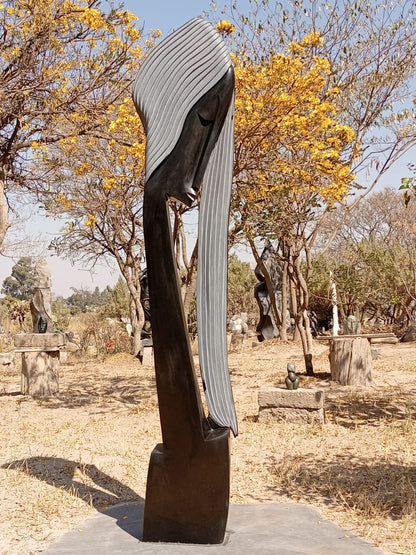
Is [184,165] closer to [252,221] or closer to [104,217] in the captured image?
[252,221]

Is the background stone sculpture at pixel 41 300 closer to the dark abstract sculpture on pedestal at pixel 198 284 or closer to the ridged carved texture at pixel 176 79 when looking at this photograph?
the dark abstract sculpture on pedestal at pixel 198 284

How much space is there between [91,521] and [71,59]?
17.6ft

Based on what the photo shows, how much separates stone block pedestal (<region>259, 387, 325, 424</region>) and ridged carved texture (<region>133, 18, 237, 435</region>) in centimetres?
355

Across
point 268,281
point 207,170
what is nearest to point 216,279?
point 207,170

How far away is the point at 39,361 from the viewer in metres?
9.58

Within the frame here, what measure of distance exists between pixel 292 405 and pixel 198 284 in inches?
153

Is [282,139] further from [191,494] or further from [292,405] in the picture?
[191,494]

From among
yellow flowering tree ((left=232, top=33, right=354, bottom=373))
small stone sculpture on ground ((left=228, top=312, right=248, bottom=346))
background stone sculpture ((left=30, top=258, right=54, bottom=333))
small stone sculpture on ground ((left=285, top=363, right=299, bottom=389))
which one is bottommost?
small stone sculpture on ground ((left=285, top=363, right=299, bottom=389))

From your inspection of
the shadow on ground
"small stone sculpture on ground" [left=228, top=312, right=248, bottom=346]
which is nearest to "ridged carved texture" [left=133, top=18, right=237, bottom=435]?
the shadow on ground

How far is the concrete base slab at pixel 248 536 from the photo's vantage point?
11.7 feet

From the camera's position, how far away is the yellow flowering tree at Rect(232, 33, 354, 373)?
25.9 feet

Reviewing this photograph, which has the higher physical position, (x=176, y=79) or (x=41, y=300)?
(x=176, y=79)

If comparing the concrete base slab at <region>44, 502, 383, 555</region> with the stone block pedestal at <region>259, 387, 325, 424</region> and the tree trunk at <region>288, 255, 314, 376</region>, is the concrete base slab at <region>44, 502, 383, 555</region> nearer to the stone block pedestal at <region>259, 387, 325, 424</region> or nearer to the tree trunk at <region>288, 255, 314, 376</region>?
the stone block pedestal at <region>259, 387, 325, 424</region>

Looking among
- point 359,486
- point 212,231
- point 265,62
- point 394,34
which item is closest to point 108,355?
point 265,62
